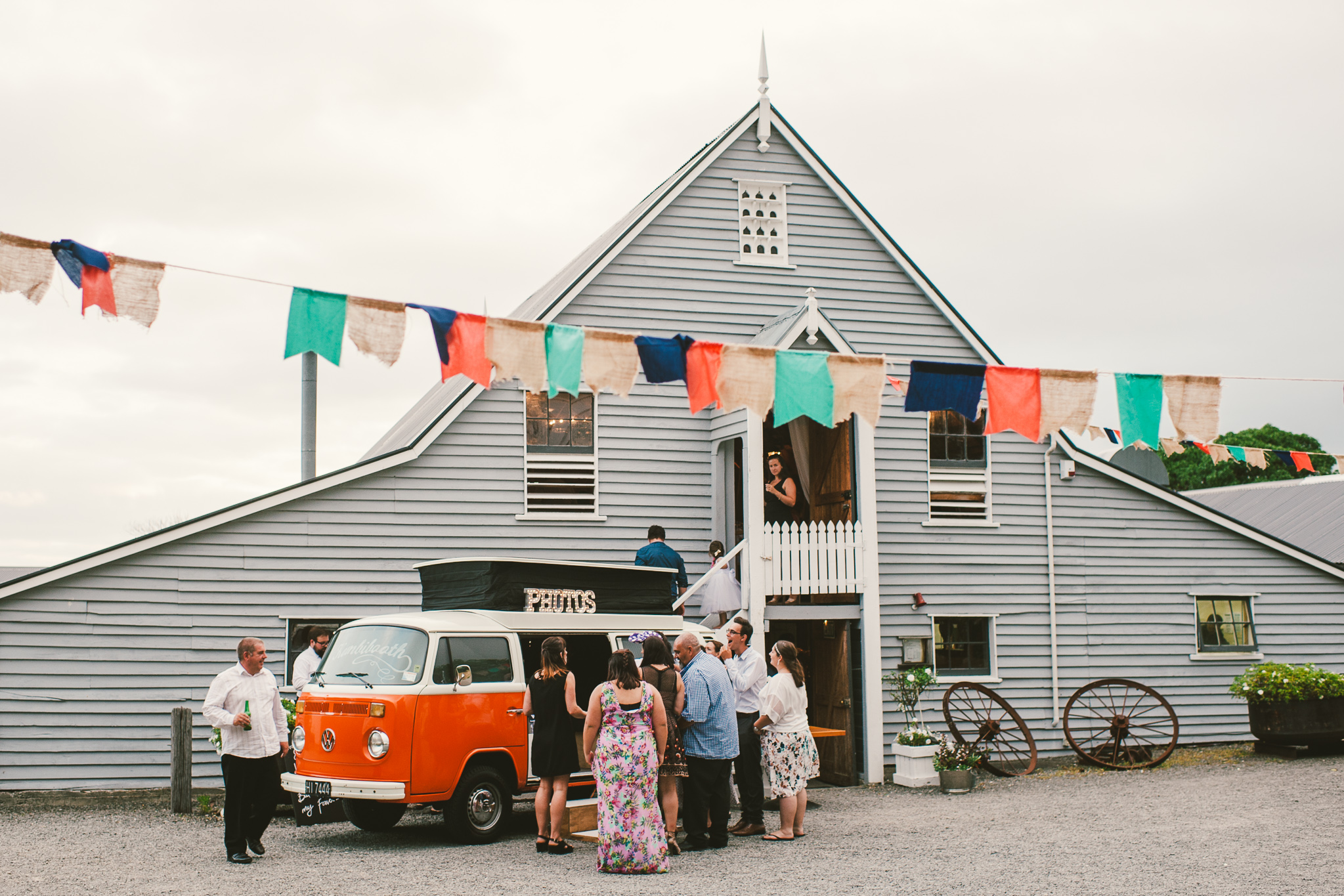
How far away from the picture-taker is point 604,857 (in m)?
8.72

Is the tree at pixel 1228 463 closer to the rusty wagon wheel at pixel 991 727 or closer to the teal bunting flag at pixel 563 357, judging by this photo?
the rusty wagon wheel at pixel 991 727

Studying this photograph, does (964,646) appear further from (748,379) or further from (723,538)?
(748,379)

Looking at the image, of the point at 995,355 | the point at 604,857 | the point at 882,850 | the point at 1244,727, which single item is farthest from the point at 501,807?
the point at 1244,727

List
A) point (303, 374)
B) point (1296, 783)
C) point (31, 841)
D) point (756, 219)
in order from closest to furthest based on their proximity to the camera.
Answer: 1. point (31, 841)
2. point (1296, 783)
3. point (756, 219)
4. point (303, 374)

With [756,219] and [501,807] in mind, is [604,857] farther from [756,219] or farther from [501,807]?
[756,219]

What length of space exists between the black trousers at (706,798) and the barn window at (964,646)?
22.4ft

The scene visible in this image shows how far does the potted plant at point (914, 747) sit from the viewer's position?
13750 millimetres

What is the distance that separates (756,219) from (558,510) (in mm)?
5120

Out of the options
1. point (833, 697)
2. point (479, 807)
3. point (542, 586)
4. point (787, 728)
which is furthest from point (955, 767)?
point (479, 807)

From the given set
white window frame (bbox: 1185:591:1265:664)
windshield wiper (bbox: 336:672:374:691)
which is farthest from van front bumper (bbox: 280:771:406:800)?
white window frame (bbox: 1185:591:1265:664)

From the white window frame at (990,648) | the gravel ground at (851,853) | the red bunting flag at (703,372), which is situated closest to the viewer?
the gravel ground at (851,853)

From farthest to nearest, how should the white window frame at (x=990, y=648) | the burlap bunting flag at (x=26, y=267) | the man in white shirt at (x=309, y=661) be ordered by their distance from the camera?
the white window frame at (x=990, y=648), the man in white shirt at (x=309, y=661), the burlap bunting flag at (x=26, y=267)

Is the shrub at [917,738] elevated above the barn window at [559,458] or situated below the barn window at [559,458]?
below

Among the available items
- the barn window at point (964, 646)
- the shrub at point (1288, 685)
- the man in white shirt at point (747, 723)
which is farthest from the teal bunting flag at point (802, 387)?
the shrub at point (1288, 685)
